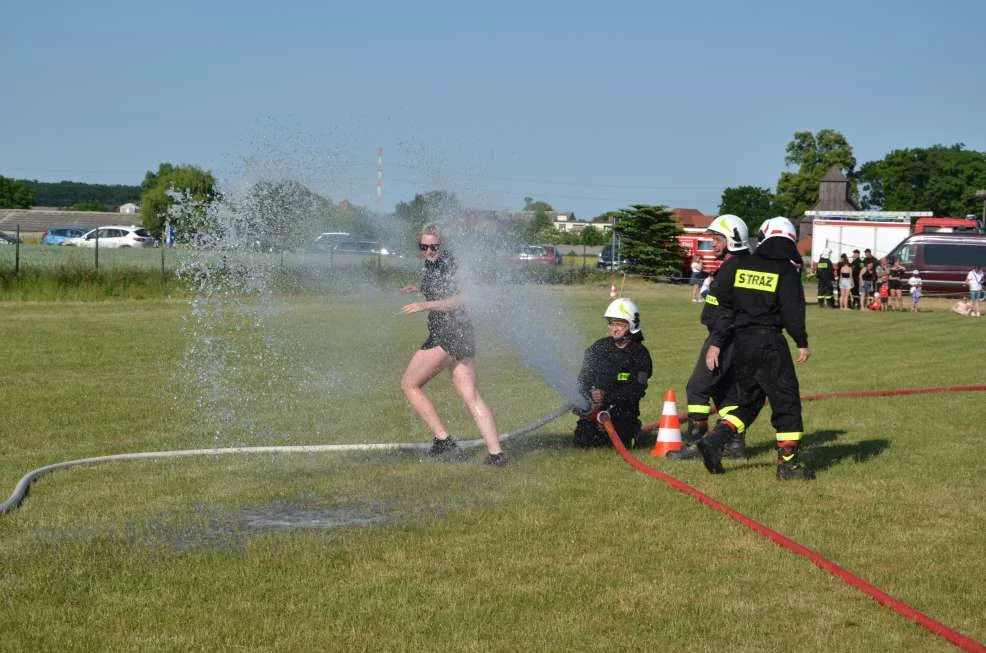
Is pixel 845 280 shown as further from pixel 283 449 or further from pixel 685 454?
pixel 283 449

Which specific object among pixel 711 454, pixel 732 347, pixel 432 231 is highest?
pixel 432 231

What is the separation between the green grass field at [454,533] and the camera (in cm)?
566

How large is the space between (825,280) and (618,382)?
101 feet

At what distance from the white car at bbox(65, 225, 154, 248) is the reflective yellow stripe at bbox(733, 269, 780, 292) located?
6110cm

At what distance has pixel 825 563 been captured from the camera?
21.9 ft

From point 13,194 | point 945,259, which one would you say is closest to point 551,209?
point 945,259

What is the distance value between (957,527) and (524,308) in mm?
5280

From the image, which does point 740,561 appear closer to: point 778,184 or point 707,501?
point 707,501

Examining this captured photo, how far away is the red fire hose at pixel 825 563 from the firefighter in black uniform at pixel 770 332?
24.3 inches

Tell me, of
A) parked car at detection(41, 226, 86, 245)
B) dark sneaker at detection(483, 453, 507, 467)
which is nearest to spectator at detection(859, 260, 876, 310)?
dark sneaker at detection(483, 453, 507, 467)

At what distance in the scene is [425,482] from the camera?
9.18m

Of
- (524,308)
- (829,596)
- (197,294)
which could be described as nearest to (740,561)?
(829,596)

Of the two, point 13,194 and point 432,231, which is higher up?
point 13,194

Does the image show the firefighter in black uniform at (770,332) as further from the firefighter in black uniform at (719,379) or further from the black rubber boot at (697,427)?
the black rubber boot at (697,427)
